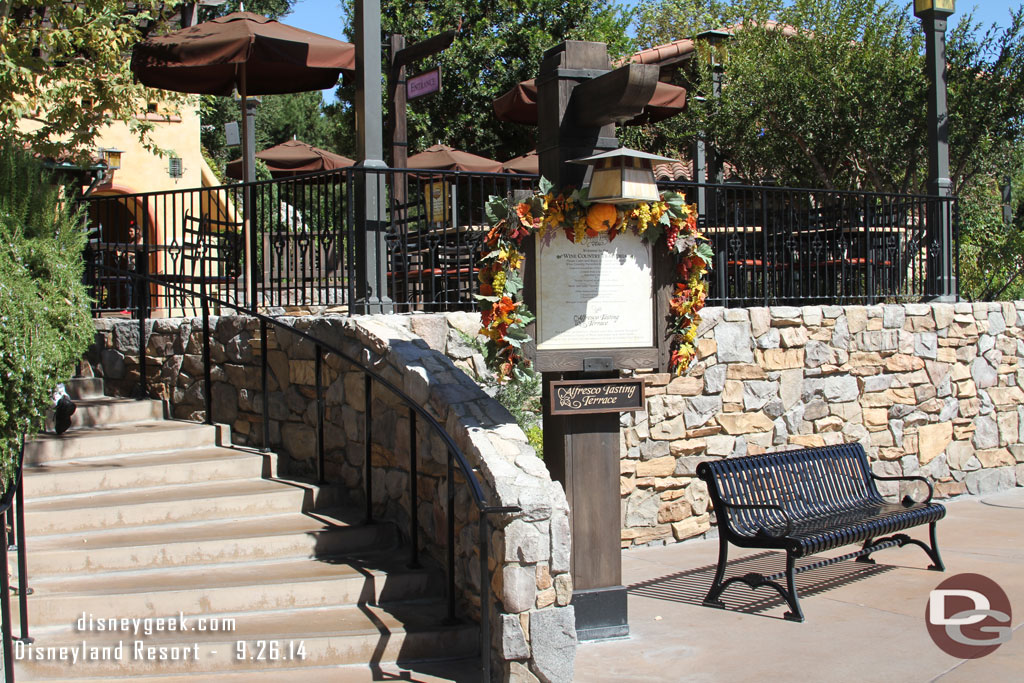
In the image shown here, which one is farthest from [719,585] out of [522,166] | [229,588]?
[522,166]

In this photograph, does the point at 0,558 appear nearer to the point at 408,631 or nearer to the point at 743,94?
the point at 408,631

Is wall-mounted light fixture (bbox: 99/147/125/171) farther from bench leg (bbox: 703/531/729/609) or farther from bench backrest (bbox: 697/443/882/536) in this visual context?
bench leg (bbox: 703/531/729/609)

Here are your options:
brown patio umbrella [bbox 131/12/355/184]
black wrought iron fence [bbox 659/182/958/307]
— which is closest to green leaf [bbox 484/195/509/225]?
black wrought iron fence [bbox 659/182/958/307]

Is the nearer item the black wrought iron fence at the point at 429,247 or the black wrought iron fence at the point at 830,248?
A: the black wrought iron fence at the point at 429,247

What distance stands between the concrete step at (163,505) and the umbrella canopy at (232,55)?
13.6ft

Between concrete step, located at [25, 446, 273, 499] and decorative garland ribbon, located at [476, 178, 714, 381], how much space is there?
232 cm

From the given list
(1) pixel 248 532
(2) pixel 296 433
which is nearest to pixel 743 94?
(2) pixel 296 433

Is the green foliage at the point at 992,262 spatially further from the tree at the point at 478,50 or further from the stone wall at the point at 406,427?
the tree at the point at 478,50

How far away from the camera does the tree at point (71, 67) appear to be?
329 inches

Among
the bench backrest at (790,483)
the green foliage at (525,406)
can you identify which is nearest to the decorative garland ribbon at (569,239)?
the bench backrest at (790,483)

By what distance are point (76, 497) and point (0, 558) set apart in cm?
198

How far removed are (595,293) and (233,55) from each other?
499 centimetres

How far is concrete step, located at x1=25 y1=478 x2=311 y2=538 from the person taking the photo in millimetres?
5562

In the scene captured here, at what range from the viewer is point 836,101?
13.0 meters
